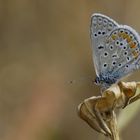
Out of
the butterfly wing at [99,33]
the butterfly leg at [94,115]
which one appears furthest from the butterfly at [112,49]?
the butterfly leg at [94,115]

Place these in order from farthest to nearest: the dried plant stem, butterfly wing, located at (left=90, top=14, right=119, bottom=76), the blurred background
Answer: the blurred background, butterfly wing, located at (left=90, top=14, right=119, bottom=76), the dried plant stem

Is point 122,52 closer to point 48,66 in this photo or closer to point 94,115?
point 94,115

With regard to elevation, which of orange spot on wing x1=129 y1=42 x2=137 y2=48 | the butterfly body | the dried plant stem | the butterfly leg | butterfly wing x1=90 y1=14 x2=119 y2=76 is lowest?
the dried plant stem

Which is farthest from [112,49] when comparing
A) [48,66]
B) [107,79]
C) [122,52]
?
[48,66]

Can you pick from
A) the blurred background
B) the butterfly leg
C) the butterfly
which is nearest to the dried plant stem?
the butterfly leg

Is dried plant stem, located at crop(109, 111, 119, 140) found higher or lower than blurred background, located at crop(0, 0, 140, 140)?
lower

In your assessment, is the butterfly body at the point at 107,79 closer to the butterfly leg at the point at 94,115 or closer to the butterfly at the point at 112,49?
the butterfly at the point at 112,49

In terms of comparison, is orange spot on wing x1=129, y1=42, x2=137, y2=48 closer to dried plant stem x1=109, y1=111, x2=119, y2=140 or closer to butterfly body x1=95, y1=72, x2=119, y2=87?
butterfly body x1=95, y1=72, x2=119, y2=87
